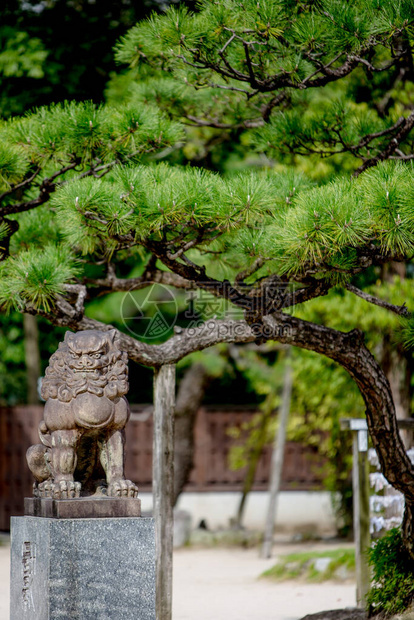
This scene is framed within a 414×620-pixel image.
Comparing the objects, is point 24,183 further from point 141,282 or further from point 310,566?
point 310,566

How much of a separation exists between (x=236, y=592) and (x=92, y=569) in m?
3.90

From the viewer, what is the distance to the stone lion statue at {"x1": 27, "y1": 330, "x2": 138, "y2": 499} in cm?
378

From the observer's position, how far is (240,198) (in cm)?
380

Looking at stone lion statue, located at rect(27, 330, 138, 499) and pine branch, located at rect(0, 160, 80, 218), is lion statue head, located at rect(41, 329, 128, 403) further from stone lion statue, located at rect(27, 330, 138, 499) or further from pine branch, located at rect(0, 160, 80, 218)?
pine branch, located at rect(0, 160, 80, 218)

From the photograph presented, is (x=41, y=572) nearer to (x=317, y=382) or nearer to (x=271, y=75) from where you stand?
(x=271, y=75)

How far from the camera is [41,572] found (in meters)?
3.70

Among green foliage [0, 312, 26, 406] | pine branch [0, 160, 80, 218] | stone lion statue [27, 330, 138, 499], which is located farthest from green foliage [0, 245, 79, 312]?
green foliage [0, 312, 26, 406]

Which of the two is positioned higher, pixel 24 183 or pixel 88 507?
pixel 24 183

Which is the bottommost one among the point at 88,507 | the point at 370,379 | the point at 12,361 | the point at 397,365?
the point at 88,507

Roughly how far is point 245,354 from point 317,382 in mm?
1910

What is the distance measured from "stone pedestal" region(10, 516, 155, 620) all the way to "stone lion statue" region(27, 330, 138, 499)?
16 cm

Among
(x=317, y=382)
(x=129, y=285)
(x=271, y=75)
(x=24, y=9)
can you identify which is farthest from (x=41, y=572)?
(x=24, y=9)

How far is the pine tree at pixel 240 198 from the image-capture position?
3789 millimetres

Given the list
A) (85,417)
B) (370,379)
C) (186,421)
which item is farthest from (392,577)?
(186,421)
